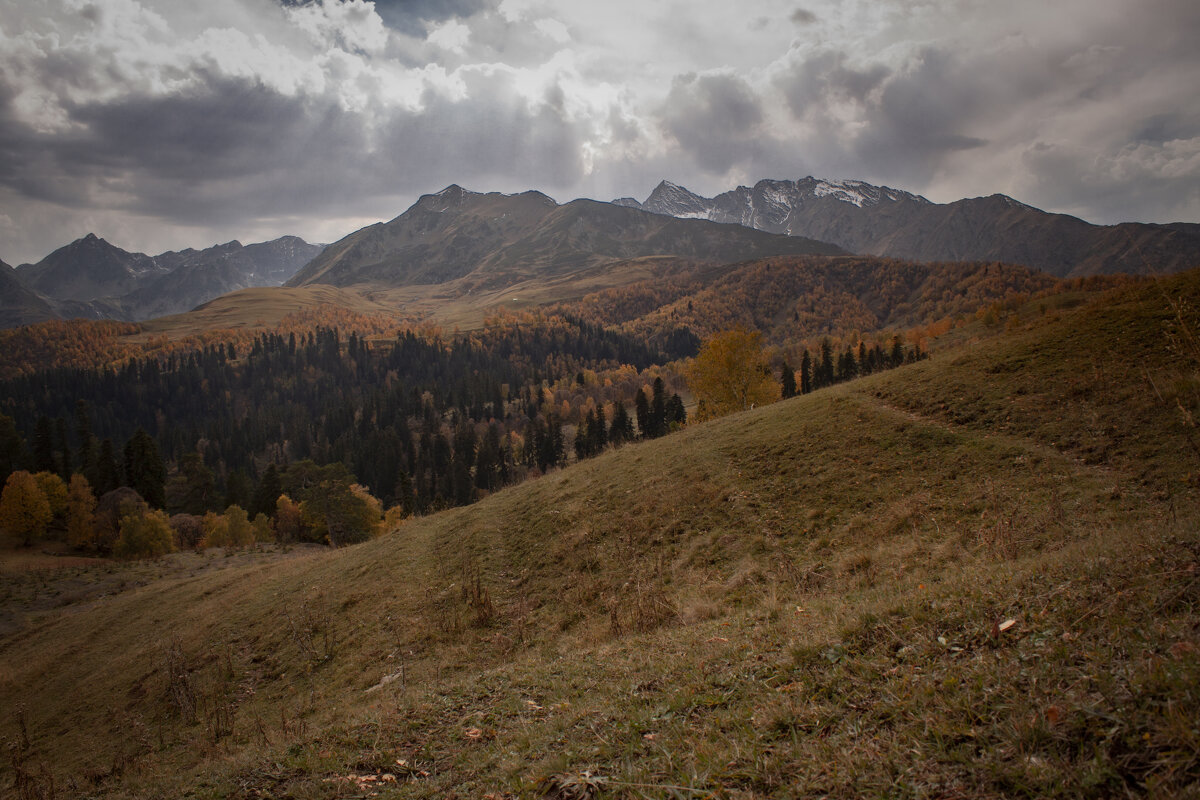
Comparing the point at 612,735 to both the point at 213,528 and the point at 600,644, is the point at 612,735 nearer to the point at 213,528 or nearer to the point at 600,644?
the point at 600,644

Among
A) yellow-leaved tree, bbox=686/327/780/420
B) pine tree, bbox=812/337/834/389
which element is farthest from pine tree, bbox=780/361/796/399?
yellow-leaved tree, bbox=686/327/780/420

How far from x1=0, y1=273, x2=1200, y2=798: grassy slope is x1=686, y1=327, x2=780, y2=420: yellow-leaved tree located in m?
23.6

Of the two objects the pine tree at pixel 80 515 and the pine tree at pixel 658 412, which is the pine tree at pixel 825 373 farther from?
the pine tree at pixel 80 515

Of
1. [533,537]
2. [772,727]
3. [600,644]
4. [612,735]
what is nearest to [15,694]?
[533,537]

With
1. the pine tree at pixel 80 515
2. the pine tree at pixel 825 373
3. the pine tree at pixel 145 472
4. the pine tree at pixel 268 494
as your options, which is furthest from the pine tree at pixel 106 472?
the pine tree at pixel 825 373

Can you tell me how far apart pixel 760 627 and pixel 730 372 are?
150 ft

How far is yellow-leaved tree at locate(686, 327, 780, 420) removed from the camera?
53.0 m

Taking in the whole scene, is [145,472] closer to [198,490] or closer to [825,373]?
[198,490]

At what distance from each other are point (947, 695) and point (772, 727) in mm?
1782

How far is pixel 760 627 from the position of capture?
366 inches

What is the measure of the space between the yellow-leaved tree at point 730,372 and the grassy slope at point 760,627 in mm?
23558

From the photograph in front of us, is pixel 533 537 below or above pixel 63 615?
above

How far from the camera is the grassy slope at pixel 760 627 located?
474 cm

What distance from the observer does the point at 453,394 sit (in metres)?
188
